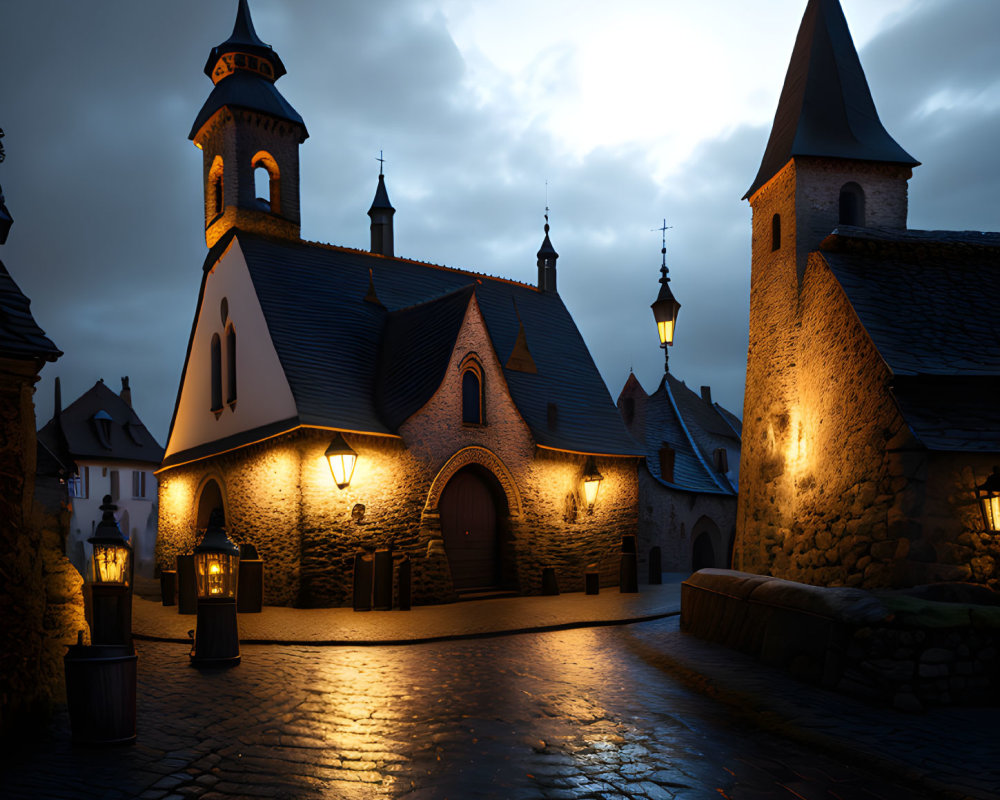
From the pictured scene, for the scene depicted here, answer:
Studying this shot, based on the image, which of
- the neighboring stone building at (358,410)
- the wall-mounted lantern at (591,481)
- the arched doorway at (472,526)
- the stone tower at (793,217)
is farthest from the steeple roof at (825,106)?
the arched doorway at (472,526)

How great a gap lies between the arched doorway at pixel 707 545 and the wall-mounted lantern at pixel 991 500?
17344 millimetres

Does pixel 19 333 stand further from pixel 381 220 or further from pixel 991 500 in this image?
pixel 381 220

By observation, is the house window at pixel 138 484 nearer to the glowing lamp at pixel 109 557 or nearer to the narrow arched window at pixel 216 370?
the narrow arched window at pixel 216 370

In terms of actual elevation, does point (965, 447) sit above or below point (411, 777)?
above

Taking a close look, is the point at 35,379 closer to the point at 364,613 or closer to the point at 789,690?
the point at 789,690

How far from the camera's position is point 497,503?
63.7 ft

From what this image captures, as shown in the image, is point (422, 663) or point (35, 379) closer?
point (35, 379)

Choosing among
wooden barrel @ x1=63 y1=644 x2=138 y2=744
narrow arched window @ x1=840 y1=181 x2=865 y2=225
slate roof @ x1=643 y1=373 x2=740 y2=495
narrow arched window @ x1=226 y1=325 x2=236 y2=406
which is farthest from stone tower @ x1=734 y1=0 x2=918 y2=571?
narrow arched window @ x1=226 y1=325 x2=236 y2=406

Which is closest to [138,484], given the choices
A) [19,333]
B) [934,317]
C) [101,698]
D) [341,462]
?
[341,462]

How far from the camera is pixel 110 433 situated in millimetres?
37656

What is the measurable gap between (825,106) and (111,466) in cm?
3356

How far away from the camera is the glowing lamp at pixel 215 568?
9.98 meters

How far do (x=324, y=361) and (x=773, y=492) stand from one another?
10171mm

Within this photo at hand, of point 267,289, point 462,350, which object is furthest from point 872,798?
point 267,289
